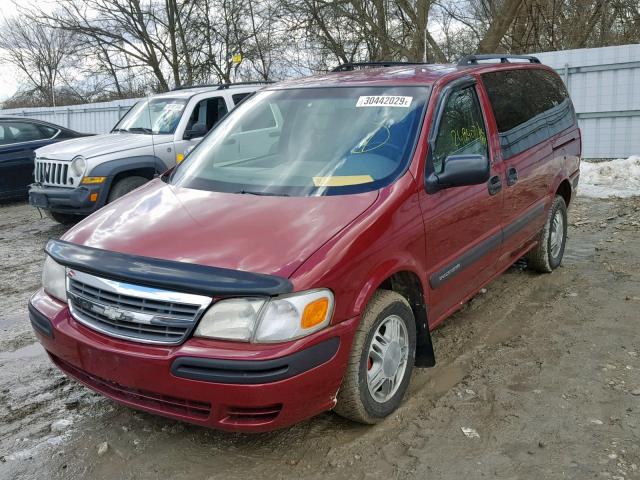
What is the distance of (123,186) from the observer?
25.1 feet

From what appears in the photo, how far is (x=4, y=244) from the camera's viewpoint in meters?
7.77

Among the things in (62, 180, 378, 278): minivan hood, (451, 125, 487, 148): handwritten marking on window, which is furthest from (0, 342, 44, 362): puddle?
(451, 125, 487, 148): handwritten marking on window

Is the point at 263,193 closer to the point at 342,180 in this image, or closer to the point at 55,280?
the point at 342,180

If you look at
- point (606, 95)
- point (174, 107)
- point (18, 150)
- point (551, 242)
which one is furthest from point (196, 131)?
point (606, 95)

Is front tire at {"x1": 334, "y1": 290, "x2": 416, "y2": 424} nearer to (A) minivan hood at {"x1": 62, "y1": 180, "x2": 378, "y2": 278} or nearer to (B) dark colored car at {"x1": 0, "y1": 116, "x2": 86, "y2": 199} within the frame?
(A) minivan hood at {"x1": 62, "y1": 180, "x2": 378, "y2": 278}

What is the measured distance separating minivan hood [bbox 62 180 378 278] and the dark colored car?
7.67 metres

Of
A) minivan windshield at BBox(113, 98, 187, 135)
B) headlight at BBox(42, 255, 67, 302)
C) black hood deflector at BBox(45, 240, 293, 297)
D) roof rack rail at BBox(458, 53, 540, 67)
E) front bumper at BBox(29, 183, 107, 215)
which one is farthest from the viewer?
minivan windshield at BBox(113, 98, 187, 135)

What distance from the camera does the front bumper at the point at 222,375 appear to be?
252cm

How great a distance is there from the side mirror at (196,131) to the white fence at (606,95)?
7341 mm

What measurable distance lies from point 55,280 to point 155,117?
580cm

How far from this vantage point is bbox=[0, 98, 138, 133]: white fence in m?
18.7

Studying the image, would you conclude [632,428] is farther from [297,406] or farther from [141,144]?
[141,144]

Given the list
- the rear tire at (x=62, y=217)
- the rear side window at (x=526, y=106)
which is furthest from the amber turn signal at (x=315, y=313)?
the rear tire at (x=62, y=217)

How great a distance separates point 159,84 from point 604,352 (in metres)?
24.2
